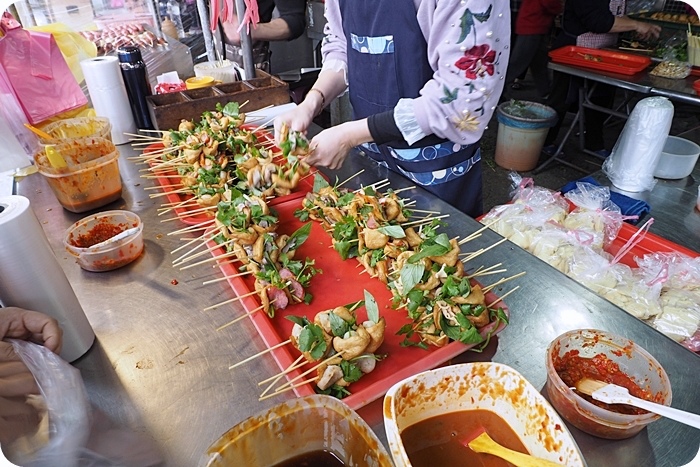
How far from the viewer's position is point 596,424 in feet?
4.09

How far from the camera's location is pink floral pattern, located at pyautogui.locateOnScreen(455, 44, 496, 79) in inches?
79.2

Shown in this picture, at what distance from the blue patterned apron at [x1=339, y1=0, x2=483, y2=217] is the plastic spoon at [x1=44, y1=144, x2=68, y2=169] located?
1.68m

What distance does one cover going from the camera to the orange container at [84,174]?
228 cm

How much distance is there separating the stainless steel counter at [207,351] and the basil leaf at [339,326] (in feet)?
0.81

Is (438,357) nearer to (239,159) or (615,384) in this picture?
(615,384)

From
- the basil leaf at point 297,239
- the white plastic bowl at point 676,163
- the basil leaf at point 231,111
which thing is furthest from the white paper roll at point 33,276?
the white plastic bowl at point 676,163

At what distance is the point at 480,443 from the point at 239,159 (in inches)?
74.9

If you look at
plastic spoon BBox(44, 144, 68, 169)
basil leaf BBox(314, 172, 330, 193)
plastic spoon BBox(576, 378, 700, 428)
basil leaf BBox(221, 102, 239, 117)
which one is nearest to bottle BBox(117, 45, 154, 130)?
basil leaf BBox(221, 102, 239, 117)

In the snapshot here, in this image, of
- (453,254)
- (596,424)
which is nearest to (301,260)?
(453,254)

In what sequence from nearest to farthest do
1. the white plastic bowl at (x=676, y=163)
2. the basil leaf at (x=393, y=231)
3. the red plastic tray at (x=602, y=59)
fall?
the basil leaf at (x=393, y=231) < the white plastic bowl at (x=676, y=163) < the red plastic tray at (x=602, y=59)

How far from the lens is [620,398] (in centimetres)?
122

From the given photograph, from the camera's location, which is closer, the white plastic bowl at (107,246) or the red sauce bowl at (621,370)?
the red sauce bowl at (621,370)

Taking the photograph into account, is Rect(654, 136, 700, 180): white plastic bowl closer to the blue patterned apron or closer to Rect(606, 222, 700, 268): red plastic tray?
Rect(606, 222, 700, 268): red plastic tray

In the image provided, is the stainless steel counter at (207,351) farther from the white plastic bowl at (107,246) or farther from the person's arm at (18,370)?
the person's arm at (18,370)
